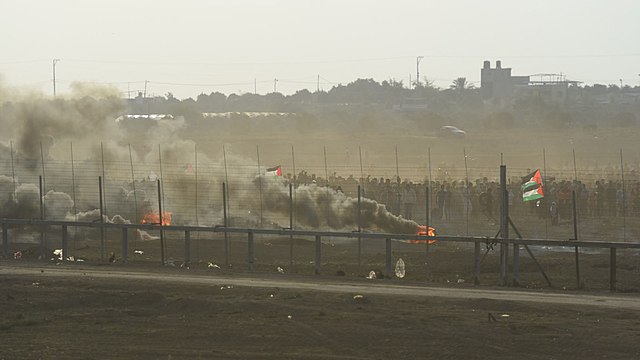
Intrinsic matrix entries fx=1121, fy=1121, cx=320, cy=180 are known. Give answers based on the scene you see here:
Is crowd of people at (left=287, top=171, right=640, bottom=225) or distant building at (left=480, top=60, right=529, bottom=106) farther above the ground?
distant building at (left=480, top=60, right=529, bottom=106)

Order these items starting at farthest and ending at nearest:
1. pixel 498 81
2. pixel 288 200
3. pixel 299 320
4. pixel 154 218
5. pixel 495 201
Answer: pixel 498 81 < pixel 495 201 < pixel 154 218 < pixel 288 200 < pixel 299 320

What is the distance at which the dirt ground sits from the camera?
13.9 metres

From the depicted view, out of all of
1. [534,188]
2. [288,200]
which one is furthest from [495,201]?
[534,188]

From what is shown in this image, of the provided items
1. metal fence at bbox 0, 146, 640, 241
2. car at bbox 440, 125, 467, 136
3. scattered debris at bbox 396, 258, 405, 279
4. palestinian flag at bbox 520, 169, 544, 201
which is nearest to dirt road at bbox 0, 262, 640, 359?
scattered debris at bbox 396, 258, 405, 279

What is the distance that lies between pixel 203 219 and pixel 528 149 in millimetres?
46192

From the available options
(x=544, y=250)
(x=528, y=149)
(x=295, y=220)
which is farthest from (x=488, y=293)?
(x=528, y=149)

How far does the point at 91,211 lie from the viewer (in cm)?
3669

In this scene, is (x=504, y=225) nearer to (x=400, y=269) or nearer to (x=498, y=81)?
(x=400, y=269)

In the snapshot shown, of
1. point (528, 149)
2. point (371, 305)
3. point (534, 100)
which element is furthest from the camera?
point (534, 100)

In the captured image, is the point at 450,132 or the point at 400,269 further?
the point at 450,132

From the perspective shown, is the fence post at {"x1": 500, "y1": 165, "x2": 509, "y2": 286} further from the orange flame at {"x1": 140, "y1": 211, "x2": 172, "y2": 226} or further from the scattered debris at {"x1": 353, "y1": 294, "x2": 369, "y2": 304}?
the orange flame at {"x1": 140, "y1": 211, "x2": 172, "y2": 226}

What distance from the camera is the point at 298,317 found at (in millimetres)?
16531

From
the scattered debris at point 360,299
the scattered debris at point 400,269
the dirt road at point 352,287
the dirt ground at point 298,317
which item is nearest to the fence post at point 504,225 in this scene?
the dirt ground at point 298,317

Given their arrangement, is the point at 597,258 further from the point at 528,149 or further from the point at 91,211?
the point at 528,149
